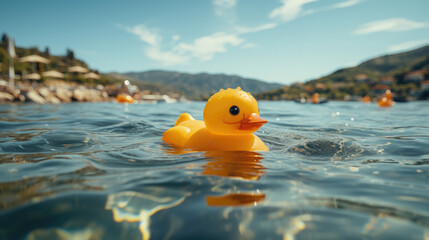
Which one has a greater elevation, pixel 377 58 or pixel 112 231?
pixel 377 58

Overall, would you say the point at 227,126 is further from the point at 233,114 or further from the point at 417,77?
the point at 417,77

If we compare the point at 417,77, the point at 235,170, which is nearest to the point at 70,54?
the point at 235,170

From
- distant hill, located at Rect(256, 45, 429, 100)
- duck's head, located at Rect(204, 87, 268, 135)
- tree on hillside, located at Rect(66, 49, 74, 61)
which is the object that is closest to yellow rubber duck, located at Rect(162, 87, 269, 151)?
duck's head, located at Rect(204, 87, 268, 135)

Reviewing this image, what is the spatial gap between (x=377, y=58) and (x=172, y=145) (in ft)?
522

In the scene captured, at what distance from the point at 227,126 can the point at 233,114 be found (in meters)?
0.20

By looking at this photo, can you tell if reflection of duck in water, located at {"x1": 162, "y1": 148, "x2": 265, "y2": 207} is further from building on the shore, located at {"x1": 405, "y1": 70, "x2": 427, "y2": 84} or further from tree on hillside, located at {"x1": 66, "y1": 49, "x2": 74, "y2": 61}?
tree on hillside, located at {"x1": 66, "y1": 49, "x2": 74, "y2": 61}

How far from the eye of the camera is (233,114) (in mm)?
3102

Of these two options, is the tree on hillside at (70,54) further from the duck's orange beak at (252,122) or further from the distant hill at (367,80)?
the duck's orange beak at (252,122)

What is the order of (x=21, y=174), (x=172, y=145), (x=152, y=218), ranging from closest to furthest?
1. (x=152, y=218)
2. (x=21, y=174)
3. (x=172, y=145)

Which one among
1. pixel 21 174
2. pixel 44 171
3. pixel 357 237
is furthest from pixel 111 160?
pixel 357 237

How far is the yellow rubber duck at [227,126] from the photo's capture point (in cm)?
311

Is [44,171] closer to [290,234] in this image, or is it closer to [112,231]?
[112,231]

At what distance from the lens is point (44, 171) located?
2322 millimetres

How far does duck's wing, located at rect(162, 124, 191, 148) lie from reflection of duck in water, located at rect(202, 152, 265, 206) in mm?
577
